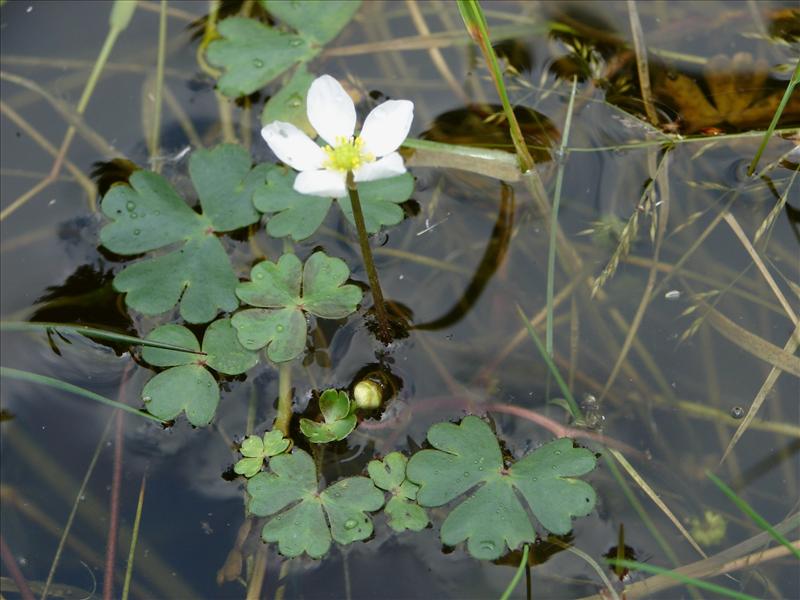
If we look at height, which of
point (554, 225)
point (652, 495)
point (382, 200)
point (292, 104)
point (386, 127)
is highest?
point (386, 127)

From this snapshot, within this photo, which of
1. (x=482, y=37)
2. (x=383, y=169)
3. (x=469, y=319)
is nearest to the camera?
(x=383, y=169)

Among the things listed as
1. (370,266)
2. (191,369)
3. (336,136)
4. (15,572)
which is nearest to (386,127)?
(336,136)

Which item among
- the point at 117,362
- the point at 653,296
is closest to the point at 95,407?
the point at 117,362

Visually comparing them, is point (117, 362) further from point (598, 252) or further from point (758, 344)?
point (758, 344)

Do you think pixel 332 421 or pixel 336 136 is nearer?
pixel 336 136

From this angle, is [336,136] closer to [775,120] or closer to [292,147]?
[292,147]

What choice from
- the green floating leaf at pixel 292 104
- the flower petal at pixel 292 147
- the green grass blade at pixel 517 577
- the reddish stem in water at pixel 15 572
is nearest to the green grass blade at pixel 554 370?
the green grass blade at pixel 517 577

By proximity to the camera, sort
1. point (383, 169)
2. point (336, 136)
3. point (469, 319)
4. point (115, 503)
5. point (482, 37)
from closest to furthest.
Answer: point (383, 169), point (336, 136), point (482, 37), point (115, 503), point (469, 319)
